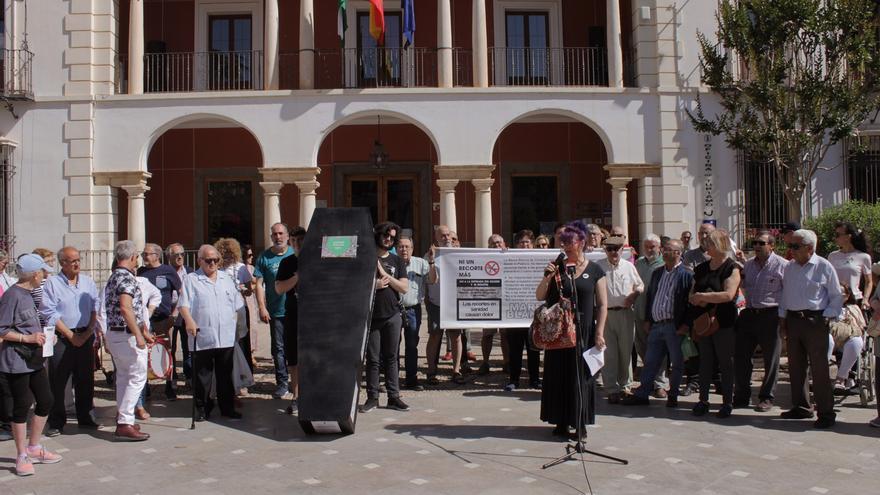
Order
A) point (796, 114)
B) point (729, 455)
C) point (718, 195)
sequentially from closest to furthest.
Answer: point (729, 455)
point (796, 114)
point (718, 195)

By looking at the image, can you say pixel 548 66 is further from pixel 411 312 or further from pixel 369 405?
pixel 369 405

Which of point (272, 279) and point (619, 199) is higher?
point (619, 199)

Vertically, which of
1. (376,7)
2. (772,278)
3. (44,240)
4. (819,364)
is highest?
(376,7)

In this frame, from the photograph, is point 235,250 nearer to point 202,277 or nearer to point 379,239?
point 202,277

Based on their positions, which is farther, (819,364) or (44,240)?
(44,240)

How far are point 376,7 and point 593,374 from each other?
38.8ft

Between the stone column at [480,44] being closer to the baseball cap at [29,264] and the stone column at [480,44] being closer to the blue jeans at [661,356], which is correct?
the blue jeans at [661,356]

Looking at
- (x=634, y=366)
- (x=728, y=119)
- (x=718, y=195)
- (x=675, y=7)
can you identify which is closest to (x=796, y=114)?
(x=728, y=119)

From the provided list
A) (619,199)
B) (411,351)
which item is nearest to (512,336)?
(411,351)

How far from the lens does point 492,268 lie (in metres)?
9.38

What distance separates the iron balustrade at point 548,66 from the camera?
1878 cm

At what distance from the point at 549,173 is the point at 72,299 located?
14625mm

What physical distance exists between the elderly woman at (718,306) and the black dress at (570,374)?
131cm

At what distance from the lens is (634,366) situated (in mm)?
9695
